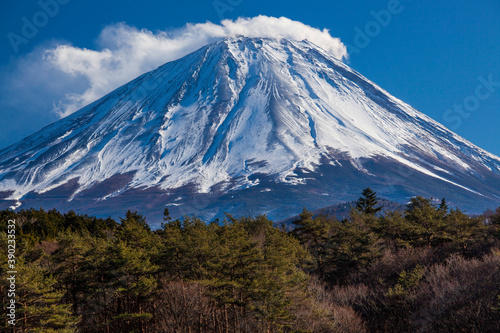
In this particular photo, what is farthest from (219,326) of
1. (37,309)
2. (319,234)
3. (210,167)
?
(210,167)

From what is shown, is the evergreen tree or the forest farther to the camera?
the evergreen tree

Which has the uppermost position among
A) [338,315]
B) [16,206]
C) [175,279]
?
[16,206]

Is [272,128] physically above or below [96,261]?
above

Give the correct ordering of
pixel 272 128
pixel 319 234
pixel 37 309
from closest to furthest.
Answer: pixel 37 309 < pixel 319 234 < pixel 272 128

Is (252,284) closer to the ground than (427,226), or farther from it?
closer to the ground

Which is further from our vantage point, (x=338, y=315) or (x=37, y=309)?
(x=338, y=315)

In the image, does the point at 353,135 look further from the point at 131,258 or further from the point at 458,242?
the point at 131,258

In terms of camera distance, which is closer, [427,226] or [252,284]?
[252,284]

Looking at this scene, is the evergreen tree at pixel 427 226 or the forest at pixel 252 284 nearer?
the forest at pixel 252 284
